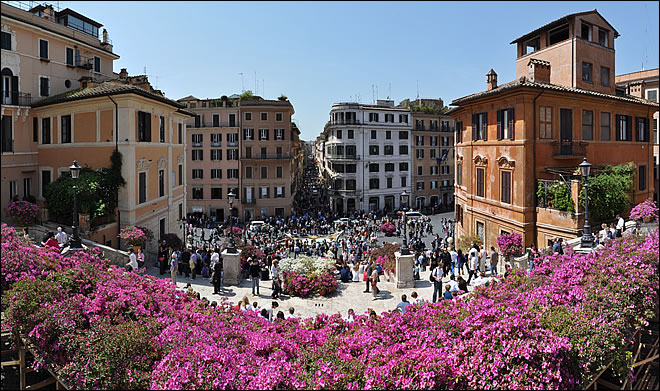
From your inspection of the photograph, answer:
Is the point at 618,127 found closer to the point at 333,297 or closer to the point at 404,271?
the point at 404,271

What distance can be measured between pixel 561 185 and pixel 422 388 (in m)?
19.6

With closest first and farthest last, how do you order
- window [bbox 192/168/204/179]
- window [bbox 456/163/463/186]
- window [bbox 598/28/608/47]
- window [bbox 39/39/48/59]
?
1. window [bbox 39/39/48/59]
2. window [bbox 598/28/608/47]
3. window [bbox 456/163/463/186]
4. window [bbox 192/168/204/179]

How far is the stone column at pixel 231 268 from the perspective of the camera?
18.9m

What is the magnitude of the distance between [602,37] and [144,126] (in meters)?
29.8

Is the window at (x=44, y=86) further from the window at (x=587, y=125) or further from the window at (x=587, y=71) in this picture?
the window at (x=587, y=71)

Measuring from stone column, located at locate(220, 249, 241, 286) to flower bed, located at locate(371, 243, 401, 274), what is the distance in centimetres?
673

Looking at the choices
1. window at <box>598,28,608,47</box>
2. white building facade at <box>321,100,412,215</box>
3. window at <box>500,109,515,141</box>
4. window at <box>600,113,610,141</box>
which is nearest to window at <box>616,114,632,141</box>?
window at <box>600,113,610,141</box>

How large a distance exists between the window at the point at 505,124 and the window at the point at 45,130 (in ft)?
87.3

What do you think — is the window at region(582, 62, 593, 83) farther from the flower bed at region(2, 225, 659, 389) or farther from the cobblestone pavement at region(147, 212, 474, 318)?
the flower bed at region(2, 225, 659, 389)

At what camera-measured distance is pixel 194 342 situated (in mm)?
7668

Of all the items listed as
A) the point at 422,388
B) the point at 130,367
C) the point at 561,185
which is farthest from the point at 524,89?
the point at 130,367

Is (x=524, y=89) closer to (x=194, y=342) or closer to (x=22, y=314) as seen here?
(x=194, y=342)

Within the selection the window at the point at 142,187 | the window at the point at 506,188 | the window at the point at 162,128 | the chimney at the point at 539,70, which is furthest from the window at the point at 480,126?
the window at the point at 142,187

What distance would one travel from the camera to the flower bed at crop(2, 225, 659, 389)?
6.94 meters
